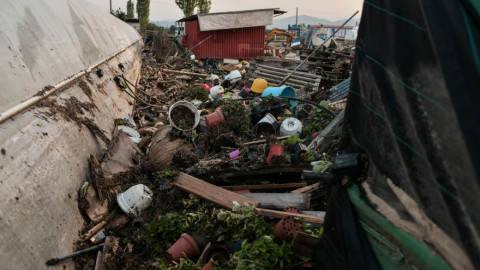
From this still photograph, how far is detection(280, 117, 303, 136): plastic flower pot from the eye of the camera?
5965 mm

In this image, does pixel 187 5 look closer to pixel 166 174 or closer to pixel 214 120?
pixel 214 120

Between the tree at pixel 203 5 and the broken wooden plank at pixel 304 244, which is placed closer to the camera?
the broken wooden plank at pixel 304 244

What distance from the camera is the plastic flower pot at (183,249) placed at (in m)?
3.02

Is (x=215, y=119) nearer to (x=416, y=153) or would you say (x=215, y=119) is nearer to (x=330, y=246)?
(x=330, y=246)

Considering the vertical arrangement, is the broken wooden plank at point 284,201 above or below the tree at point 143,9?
below

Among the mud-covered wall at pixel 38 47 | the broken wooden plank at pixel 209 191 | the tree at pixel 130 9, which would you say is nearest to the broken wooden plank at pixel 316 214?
the broken wooden plank at pixel 209 191

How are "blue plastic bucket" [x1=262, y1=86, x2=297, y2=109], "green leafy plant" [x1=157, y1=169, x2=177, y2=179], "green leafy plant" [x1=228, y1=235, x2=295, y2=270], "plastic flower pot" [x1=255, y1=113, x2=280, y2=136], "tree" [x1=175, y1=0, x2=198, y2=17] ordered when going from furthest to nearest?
"tree" [x1=175, y1=0, x2=198, y2=17]
"blue plastic bucket" [x1=262, y1=86, x2=297, y2=109]
"plastic flower pot" [x1=255, y1=113, x2=280, y2=136]
"green leafy plant" [x1=157, y1=169, x2=177, y2=179]
"green leafy plant" [x1=228, y1=235, x2=295, y2=270]

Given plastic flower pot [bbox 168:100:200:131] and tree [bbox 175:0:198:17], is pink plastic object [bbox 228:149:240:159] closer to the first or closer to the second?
plastic flower pot [bbox 168:100:200:131]

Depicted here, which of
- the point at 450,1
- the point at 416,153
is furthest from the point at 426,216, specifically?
the point at 450,1

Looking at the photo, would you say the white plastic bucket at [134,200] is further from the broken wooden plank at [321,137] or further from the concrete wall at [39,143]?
the broken wooden plank at [321,137]

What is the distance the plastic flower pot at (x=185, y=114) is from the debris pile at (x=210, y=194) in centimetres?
2

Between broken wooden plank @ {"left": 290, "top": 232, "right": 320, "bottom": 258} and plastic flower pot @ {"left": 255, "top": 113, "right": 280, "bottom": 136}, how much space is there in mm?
3930

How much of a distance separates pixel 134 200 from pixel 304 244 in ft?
7.68

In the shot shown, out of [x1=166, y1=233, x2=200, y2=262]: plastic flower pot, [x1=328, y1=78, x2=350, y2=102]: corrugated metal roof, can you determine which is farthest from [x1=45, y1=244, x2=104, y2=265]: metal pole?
[x1=328, y1=78, x2=350, y2=102]: corrugated metal roof
